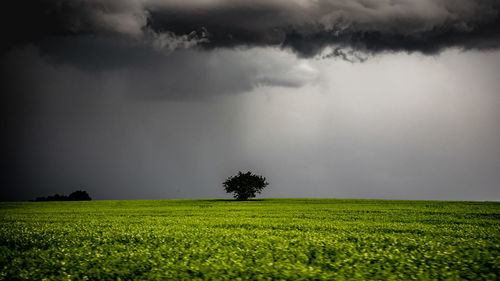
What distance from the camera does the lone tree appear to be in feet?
319

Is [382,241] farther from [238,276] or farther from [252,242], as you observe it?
[238,276]

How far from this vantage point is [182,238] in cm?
2141

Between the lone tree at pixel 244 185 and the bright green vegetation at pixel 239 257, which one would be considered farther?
the lone tree at pixel 244 185

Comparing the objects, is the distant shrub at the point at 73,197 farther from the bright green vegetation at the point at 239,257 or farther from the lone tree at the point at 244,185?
the bright green vegetation at the point at 239,257

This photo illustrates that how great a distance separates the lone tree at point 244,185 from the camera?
9725cm

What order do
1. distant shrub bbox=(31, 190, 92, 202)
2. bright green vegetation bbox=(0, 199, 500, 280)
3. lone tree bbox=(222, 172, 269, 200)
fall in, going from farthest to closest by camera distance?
1. distant shrub bbox=(31, 190, 92, 202)
2. lone tree bbox=(222, 172, 269, 200)
3. bright green vegetation bbox=(0, 199, 500, 280)

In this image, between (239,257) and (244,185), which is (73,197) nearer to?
(244,185)

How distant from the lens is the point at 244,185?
9694cm

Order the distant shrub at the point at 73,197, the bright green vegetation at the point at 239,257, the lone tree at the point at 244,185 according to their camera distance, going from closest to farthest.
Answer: the bright green vegetation at the point at 239,257 → the lone tree at the point at 244,185 → the distant shrub at the point at 73,197

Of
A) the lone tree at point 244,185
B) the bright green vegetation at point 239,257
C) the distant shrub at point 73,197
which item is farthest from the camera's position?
the distant shrub at point 73,197

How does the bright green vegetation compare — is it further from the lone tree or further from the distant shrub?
the distant shrub

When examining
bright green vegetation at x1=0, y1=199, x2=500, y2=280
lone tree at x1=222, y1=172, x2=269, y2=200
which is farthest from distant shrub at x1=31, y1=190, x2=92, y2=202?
bright green vegetation at x1=0, y1=199, x2=500, y2=280

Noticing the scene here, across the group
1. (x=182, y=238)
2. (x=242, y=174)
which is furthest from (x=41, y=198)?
(x=182, y=238)

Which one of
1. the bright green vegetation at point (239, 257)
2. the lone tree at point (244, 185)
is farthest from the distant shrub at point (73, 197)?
the bright green vegetation at point (239, 257)
